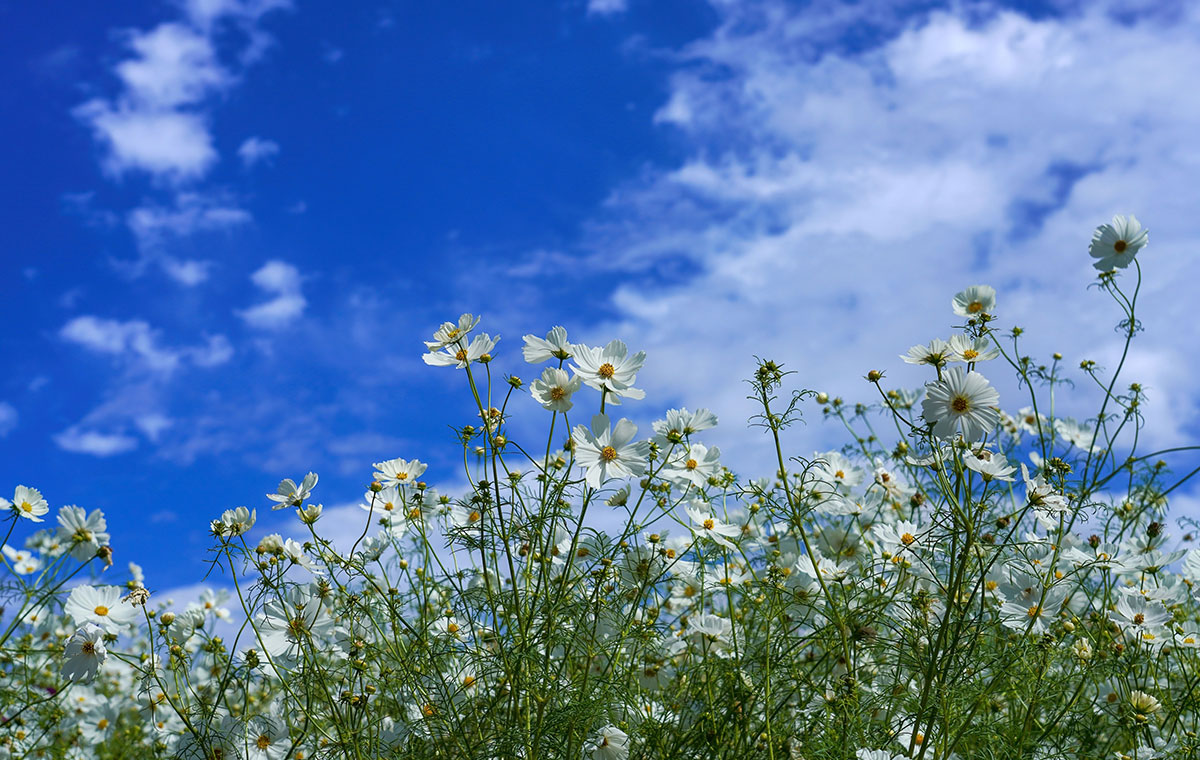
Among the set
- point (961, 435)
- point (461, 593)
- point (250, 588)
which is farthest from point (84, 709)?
point (961, 435)

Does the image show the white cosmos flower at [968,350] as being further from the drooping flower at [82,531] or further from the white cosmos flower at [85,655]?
the drooping flower at [82,531]

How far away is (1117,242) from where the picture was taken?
2039 millimetres

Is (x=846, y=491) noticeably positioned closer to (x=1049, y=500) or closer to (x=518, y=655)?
(x=1049, y=500)

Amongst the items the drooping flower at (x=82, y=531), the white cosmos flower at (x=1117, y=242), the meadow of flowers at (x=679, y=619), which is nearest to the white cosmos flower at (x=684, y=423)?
the meadow of flowers at (x=679, y=619)

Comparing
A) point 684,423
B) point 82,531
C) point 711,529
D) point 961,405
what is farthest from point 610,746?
point 82,531

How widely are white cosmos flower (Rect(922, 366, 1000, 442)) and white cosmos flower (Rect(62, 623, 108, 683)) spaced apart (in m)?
1.67

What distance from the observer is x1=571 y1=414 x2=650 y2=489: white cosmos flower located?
1.50 metres

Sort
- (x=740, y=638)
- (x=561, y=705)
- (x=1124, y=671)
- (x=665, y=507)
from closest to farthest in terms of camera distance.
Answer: (x=561, y=705) < (x=1124, y=671) < (x=665, y=507) < (x=740, y=638)

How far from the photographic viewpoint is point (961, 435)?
1.38 metres

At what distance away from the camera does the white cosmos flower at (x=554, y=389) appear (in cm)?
152

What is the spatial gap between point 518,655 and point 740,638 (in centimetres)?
99

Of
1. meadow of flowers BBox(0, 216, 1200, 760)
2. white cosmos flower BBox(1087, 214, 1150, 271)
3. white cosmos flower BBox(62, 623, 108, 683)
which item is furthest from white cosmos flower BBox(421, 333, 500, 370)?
white cosmos flower BBox(1087, 214, 1150, 271)

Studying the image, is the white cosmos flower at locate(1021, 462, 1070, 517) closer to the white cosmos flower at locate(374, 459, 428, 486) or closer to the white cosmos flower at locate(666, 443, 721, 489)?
the white cosmos flower at locate(666, 443, 721, 489)

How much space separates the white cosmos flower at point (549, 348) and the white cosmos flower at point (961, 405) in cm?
63
